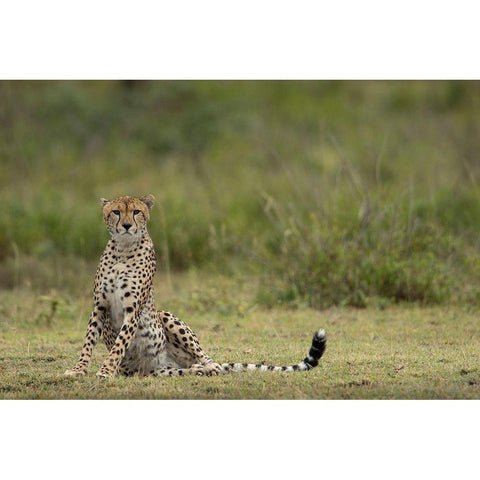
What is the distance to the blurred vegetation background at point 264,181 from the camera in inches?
313

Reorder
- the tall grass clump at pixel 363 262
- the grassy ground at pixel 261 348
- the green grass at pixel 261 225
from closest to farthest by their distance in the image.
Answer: the grassy ground at pixel 261 348, the green grass at pixel 261 225, the tall grass clump at pixel 363 262

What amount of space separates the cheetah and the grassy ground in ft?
0.47

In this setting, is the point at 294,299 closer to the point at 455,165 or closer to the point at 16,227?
the point at 16,227

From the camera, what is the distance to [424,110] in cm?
1477

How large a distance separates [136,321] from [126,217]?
0.58 metres

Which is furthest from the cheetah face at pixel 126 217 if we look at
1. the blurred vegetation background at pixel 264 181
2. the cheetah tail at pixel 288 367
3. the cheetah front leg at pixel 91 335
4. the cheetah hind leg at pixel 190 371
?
the blurred vegetation background at pixel 264 181

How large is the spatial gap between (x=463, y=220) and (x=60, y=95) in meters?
7.67

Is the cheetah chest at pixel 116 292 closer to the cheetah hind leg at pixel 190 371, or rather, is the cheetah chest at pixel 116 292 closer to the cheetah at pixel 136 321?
the cheetah at pixel 136 321

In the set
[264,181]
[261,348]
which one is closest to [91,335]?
[261,348]

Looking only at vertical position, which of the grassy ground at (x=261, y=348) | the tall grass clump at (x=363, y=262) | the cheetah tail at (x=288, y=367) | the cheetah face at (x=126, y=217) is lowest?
the grassy ground at (x=261, y=348)

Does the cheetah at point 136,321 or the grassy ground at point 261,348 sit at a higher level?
the cheetah at point 136,321

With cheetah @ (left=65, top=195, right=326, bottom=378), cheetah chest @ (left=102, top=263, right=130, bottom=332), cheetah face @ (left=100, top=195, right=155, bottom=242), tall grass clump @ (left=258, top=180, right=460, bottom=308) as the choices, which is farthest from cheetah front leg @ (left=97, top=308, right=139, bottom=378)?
tall grass clump @ (left=258, top=180, right=460, bottom=308)

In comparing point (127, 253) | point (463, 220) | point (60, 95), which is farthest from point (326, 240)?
point (60, 95)

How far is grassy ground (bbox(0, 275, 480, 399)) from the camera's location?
5094 mm
